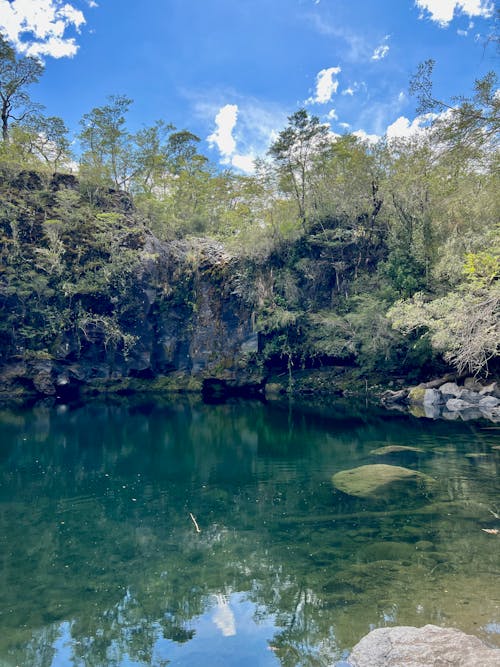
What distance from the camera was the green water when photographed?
14.8 feet

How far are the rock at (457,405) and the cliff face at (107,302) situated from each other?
12617 millimetres

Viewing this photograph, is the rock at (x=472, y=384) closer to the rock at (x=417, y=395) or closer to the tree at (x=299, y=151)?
the rock at (x=417, y=395)

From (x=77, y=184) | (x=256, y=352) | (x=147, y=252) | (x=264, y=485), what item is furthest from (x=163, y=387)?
(x=264, y=485)

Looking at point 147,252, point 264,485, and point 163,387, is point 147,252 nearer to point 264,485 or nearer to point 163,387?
point 163,387

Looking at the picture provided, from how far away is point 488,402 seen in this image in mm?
20016

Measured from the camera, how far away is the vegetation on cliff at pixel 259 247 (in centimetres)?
2434

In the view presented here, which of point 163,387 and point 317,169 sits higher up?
point 317,169

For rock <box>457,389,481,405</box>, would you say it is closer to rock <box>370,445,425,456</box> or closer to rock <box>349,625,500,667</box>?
rock <box>370,445,425,456</box>

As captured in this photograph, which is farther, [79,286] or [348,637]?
[79,286]

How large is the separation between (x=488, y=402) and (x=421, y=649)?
61.4 feet

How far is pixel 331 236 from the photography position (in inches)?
1152

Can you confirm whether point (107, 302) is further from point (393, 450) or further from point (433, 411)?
point (393, 450)

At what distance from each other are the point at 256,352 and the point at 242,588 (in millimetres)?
23894

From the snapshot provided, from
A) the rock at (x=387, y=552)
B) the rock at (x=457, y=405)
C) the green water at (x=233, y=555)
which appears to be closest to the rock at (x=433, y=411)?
the rock at (x=457, y=405)
